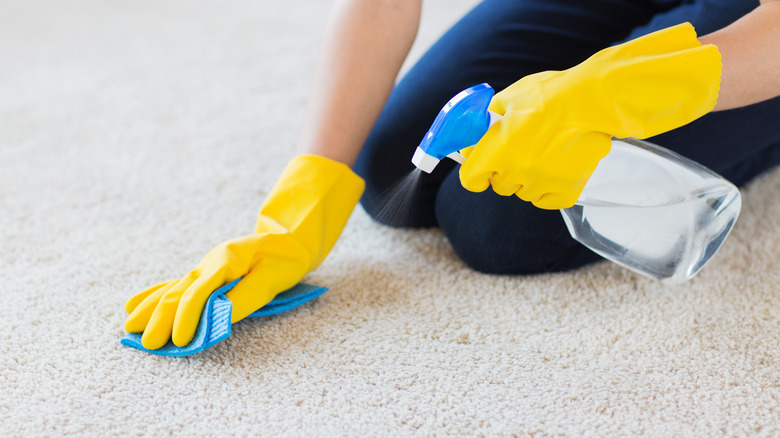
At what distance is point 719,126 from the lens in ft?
3.01

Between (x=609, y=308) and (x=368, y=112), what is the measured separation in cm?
43

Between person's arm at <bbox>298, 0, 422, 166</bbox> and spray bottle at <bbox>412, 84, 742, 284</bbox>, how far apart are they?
322mm

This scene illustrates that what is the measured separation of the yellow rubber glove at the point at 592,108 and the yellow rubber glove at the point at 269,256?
0.88 ft

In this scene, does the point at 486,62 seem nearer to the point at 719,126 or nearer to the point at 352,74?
the point at 352,74

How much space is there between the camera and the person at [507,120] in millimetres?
676

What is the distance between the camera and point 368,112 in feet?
3.27

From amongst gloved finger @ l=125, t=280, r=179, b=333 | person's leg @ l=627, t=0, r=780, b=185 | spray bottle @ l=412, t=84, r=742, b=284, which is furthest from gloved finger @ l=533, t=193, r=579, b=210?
gloved finger @ l=125, t=280, r=179, b=333

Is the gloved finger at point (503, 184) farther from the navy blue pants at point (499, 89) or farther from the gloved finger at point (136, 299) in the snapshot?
the gloved finger at point (136, 299)

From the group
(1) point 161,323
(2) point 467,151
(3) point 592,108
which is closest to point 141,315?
(1) point 161,323

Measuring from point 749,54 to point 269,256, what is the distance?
0.59m

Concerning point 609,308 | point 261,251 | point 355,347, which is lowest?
point 609,308

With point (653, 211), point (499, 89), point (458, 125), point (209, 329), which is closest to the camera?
point (458, 125)

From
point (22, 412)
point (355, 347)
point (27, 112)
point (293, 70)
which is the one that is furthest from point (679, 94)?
point (27, 112)

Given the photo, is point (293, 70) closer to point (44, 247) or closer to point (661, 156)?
point (44, 247)
